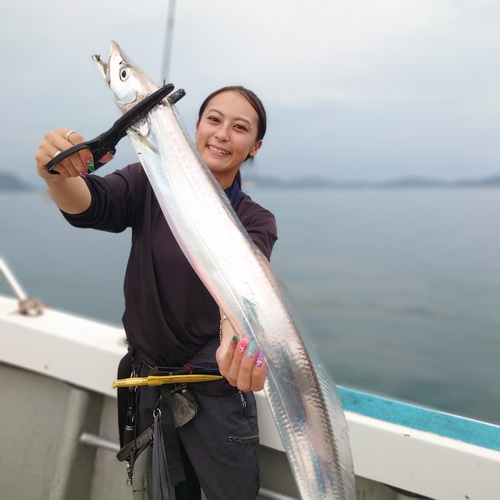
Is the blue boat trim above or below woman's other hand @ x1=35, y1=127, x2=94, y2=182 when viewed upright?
below

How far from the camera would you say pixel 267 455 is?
84.8 inches

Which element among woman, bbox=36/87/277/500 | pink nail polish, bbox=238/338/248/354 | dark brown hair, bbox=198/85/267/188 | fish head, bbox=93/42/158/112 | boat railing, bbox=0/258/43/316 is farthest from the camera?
boat railing, bbox=0/258/43/316

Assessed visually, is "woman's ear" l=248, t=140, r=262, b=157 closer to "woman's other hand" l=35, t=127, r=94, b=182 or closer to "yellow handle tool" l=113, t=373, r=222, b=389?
"woman's other hand" l=35, t=127, r=94, b=182

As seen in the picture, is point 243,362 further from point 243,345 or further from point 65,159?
point 65,159

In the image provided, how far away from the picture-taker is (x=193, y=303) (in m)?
1.63

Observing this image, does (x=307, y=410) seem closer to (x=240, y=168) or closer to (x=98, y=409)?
(x=240, y=168)

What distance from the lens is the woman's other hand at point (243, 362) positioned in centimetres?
127

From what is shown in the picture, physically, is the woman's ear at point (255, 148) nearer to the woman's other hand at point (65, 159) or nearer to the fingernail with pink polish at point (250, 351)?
the woman's other hand at point (65, 159)

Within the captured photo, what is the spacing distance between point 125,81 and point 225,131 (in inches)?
16.2

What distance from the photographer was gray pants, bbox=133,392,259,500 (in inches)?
66.0

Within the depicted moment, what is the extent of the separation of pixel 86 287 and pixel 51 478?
11.2 meters

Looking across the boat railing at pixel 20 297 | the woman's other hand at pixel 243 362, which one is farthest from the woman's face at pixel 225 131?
the boat railing at pixel 20 297

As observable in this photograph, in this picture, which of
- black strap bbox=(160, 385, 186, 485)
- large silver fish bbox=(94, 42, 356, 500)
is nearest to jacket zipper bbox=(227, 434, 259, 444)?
black strap bbox=(160, 385, 186, 485)

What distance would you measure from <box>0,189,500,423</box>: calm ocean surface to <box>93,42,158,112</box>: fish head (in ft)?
2.38
